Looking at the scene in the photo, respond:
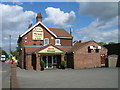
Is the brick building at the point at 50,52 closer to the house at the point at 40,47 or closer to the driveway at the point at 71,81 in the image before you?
the house at the point at 40,47

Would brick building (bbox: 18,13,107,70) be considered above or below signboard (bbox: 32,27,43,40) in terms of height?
below

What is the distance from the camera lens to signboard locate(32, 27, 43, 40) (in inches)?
1059

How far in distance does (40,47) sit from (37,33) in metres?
2.78

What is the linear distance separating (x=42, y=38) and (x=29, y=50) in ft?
12.8

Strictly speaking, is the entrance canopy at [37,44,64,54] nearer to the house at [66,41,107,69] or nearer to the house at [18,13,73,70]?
the house at [18,13,73,70]

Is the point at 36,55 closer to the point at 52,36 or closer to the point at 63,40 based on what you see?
the point at 52,36

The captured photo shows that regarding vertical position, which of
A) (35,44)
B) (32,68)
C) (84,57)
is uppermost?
(35,44)

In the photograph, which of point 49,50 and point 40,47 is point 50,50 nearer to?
point 49,50

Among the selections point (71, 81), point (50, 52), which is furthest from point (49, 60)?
point (71, 81)

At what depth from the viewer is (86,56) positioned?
992 inches

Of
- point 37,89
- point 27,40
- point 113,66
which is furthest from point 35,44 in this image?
point 37,89

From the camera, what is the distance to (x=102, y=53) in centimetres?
2723

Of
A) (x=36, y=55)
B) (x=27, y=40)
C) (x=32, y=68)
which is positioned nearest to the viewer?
(x=36, y=55)

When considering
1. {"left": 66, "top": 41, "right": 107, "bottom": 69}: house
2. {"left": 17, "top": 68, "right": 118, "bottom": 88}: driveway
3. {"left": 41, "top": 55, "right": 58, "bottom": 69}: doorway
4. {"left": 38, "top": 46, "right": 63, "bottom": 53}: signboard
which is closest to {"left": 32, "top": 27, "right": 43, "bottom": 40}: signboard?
{"left": 41, "top": 55, "right": 58, "bottom": 69}: doorway
